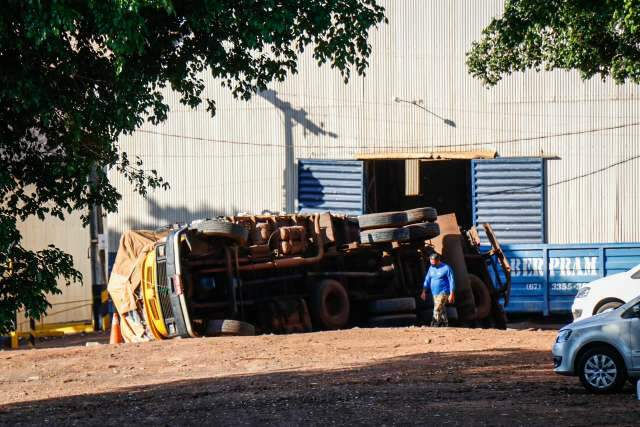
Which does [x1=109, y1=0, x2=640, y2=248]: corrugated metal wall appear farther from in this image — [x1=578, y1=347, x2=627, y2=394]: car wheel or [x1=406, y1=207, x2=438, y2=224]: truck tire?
[x1=578, y1=347, x2=627, y2=394]: car wheel

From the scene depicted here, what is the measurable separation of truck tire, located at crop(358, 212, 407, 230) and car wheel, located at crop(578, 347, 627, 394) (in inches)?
302

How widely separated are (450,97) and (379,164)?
3.30 metres

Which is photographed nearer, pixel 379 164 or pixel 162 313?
pixel 162 313

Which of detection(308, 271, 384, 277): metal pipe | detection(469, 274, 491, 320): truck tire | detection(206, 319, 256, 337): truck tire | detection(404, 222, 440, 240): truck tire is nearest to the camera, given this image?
detection(206, 319, 256, 337): truck tire

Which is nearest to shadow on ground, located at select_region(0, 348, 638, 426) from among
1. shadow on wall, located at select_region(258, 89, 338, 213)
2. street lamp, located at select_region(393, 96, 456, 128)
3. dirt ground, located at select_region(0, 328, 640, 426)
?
dirt ground, located at select_region(0, 328, 640, 426)

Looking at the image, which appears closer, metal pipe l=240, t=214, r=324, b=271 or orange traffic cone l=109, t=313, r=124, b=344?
metal pipe l=240, t=214, r=324, b=271

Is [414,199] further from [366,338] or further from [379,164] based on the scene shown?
[366,338]

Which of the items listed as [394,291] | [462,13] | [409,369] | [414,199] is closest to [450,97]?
[462,13]

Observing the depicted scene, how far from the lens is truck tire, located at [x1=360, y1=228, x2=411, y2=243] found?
66.4ft

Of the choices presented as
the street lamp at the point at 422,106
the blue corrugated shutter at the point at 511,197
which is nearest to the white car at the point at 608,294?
the blue corrugated shutter at the point at 511,197

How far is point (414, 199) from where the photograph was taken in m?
34.4

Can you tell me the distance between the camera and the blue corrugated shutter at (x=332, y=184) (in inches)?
1217

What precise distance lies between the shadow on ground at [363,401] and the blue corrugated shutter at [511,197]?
14624mm

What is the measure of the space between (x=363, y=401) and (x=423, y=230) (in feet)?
27.2
